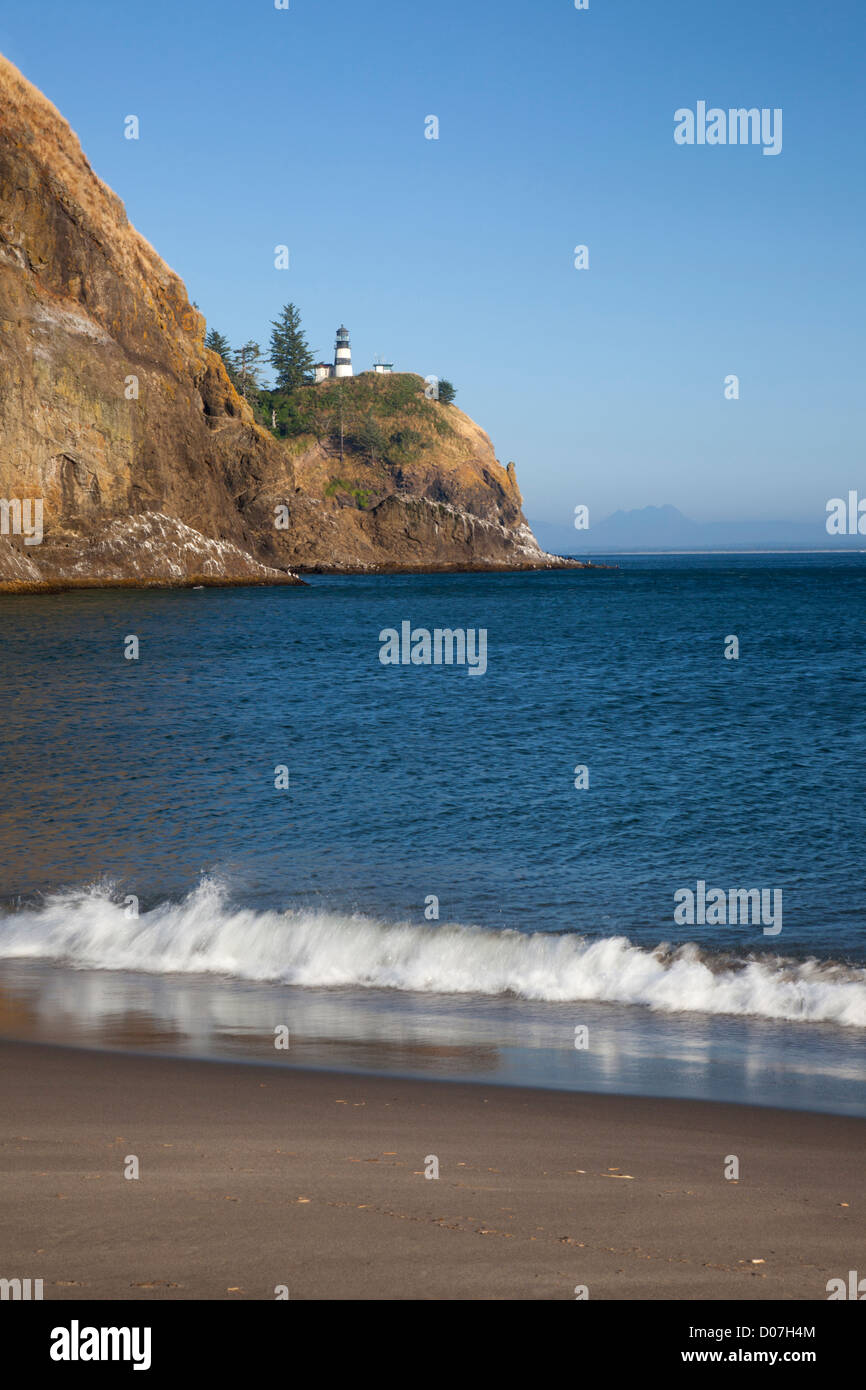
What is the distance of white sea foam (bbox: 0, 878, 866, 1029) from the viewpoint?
10.6 m

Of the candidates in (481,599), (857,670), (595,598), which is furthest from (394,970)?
(595,598)

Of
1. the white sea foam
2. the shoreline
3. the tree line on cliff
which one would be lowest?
the white sea foam

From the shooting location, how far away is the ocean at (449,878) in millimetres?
9414

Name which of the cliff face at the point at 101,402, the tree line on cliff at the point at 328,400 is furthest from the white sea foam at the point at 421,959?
the tree line on cliff at the point at 328,400

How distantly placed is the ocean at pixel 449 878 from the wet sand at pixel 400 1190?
84 cm

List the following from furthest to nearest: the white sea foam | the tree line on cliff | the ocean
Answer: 1. the tree line on cliff
2. the white sea foam
3. the ocean

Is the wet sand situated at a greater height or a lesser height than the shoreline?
lesser

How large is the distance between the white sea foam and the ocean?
0.11ft

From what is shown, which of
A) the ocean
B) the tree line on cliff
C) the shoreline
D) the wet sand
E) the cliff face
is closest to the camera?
the wet sand

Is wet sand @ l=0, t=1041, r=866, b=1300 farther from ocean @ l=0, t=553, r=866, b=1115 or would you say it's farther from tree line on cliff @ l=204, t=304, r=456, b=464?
tree line on cliff @ l=204, t=304, r=456, b=464

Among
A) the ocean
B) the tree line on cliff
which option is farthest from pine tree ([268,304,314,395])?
the ocean

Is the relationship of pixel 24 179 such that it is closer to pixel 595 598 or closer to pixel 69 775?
pixel 595 598

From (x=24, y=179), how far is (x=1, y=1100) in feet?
294

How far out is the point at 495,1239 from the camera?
5.26m
